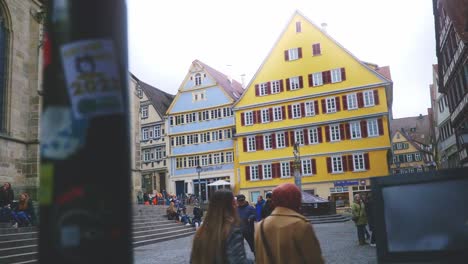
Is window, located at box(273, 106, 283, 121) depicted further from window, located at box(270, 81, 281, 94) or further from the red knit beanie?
the red knit beanie

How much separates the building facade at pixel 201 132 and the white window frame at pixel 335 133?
10.3 metres

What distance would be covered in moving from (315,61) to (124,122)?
39003mm

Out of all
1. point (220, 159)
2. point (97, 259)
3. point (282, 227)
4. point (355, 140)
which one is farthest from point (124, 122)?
point (220, 159)

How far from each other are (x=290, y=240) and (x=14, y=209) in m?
13.3

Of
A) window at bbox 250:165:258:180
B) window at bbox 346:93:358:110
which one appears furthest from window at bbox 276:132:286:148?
window at bbox 346:93:358:110

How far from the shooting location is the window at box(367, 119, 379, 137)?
36000 mm

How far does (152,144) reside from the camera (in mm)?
48656

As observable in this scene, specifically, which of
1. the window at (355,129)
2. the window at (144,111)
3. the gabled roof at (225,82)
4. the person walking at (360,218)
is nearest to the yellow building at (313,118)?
the window at (355,129)

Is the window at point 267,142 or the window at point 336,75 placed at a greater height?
the window at point 336,75

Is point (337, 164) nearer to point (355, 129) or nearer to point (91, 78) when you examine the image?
point (355, 129)

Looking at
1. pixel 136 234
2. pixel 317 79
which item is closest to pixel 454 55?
pixel 317 79

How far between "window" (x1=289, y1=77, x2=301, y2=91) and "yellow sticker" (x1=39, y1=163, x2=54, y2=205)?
38793mm

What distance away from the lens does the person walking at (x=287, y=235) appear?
10.3 ft

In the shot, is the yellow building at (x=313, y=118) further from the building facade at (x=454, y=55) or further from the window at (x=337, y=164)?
the building facade at (x=454, y=55)
